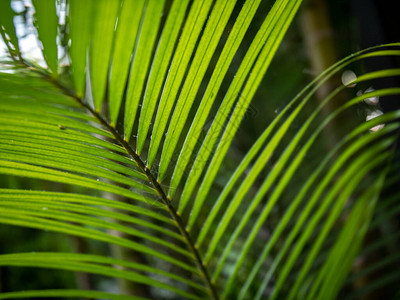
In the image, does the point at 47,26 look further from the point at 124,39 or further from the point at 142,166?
the point at 142,166

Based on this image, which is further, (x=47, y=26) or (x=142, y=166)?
(x=142, y=166)

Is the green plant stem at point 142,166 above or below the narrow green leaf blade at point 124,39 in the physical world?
below

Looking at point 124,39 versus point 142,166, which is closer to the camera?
point 124,39

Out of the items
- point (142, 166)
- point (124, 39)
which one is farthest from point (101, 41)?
point (142, 166)

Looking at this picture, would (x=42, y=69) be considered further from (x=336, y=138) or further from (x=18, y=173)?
(x=336, y=138)

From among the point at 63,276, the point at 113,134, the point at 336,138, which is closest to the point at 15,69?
the point at 113,134

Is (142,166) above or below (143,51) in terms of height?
below

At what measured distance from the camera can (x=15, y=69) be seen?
1.15 ft

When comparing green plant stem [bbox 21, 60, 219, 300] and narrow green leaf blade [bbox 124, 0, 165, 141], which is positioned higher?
narrow green leaf blade [bbox 124, 0, 165, 141]

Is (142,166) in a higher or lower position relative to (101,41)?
lower

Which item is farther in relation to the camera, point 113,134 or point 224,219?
point 224,219

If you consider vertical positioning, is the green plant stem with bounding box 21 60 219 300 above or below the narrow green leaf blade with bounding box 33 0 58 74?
below

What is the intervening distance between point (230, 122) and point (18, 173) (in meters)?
0.28

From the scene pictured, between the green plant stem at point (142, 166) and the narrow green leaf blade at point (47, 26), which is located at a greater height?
the narrow green leaf blade at point (47, 26)
